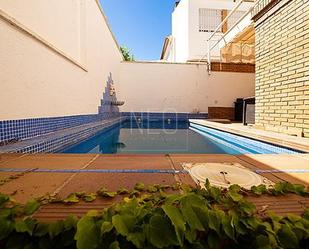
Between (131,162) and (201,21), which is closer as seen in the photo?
(131,162)

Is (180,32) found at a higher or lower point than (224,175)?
higher

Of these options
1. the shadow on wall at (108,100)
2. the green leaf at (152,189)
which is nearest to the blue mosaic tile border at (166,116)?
the shadow on wall at (108,100)

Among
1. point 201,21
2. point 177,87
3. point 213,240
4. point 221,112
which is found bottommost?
point 213,240

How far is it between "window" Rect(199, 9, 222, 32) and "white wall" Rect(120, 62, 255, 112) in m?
4.53

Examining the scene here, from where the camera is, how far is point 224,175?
1225 mm

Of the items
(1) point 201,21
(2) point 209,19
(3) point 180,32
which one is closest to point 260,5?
(1) point 201,21

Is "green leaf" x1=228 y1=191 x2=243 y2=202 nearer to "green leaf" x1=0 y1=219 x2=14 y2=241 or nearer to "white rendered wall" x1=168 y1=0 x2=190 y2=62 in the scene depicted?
"green leaf" x1=0 y1=219 x2=14 y2=241

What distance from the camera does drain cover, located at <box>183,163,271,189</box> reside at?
3.61ft

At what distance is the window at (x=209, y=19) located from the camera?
12.0 m

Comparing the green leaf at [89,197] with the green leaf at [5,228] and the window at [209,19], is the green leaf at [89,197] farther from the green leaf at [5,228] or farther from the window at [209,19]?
the window at [209,19]

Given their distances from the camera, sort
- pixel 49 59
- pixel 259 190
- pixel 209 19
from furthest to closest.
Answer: pixel 209 19 → pixel 49 59 → pixel 259 190

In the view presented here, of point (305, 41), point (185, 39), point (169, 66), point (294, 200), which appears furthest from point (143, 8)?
point (294, 200)

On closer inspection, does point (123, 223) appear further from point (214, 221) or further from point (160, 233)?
point (214, 221)

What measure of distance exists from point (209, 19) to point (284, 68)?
10355 millimetres
